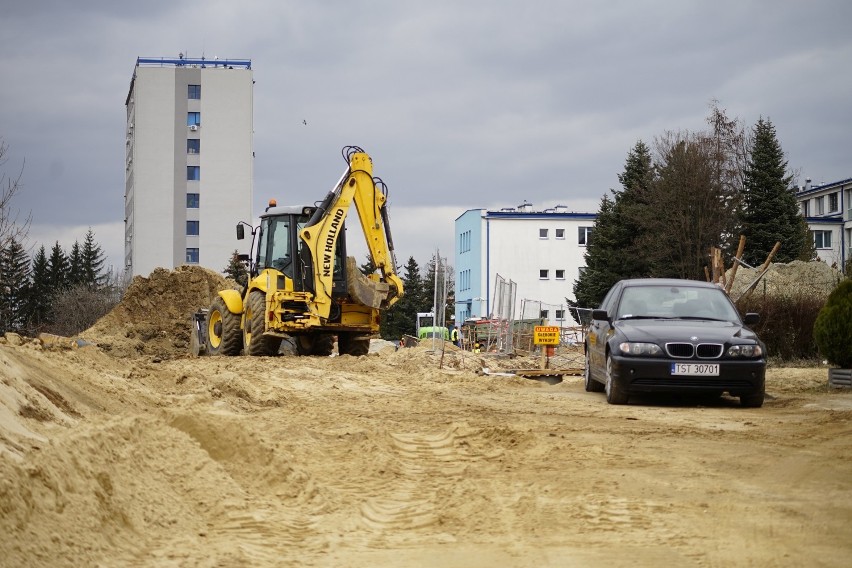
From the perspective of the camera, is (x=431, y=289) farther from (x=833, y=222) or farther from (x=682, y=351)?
(x=682, y=351)

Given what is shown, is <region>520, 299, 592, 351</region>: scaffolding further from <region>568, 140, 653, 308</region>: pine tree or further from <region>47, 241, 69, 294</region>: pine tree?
<region>47, 241, 69, 294</region>: pine tree

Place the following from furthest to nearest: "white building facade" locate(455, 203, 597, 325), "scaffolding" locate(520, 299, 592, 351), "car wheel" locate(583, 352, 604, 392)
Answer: "white building facade" locate(455, 203, 597, 325) → "scaffolding" locate(520, 299, 592, 351) → "car wheel" locate(583, 352, 604, 392)

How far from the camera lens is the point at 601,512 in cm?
618

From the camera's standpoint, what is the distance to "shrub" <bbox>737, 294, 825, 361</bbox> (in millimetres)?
23609

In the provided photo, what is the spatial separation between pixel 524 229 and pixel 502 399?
75.9 metres

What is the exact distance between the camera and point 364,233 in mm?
22891

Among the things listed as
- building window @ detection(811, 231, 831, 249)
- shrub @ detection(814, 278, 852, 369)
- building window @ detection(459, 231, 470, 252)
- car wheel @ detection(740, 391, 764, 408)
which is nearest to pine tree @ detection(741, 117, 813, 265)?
building window @ detection(811, 231, 831, 249)

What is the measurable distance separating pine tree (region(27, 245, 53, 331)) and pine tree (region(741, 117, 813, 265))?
159 ft

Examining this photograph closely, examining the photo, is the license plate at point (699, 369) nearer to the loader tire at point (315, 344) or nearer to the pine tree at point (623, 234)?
the loader tire at point (315, 344)

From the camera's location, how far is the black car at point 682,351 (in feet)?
41.8

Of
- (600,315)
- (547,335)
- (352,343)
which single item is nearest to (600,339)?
(600,315)

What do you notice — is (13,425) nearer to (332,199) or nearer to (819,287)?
(332,199)

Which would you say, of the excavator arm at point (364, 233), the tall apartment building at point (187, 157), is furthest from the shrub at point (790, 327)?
the tall apartment building at point (187, 157)

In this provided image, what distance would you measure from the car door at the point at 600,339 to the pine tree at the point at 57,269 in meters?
78.4
